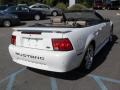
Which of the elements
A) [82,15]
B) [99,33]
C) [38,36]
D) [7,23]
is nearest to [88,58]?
[99,33]

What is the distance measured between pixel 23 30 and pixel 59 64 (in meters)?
1.22

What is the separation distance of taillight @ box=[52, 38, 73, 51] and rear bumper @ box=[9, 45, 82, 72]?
3.6 inches

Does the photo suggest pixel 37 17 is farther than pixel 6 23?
Yes

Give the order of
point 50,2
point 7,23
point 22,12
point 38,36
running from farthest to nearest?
point 50,2, point 22,12, point 7,23, point 38,36

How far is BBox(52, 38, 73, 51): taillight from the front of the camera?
548 cm

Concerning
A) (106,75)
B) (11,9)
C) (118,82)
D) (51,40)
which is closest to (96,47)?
(106,75)

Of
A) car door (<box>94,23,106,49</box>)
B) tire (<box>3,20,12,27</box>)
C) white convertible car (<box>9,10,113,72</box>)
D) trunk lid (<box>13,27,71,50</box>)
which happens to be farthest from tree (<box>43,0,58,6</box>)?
trunk lid (<box>13,27,71,50</box>)

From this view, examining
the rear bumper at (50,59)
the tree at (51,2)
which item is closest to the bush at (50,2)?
the tree at (51,2)

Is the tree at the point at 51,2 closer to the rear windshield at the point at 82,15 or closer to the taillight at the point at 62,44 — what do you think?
the rear windshield at the point at 82,15

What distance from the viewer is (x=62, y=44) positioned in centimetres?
550

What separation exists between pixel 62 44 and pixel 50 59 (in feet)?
1.35

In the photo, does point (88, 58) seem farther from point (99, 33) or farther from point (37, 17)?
point (37, 17)

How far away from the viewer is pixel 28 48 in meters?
5.89

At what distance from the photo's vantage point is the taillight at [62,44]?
216 inches
